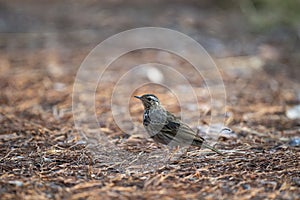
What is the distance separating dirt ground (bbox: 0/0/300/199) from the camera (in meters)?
3.67

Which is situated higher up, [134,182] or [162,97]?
→ [162,97]

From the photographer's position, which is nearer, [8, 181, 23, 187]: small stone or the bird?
[8, 181, 23, 187]: small stone

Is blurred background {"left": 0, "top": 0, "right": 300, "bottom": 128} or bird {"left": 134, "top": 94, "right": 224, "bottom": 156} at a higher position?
blurred background {"left": 0, "top": 0, "right": 300, "bottom": 128}

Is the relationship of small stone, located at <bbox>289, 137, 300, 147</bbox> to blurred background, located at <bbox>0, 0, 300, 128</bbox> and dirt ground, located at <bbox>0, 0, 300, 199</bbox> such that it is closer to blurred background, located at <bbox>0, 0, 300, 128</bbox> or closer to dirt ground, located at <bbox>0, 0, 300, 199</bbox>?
dirt ground, located at <bbox>0, 0, 300, 199</bbox>

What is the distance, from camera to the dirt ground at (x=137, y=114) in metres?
3.67

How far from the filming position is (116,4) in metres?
13.0

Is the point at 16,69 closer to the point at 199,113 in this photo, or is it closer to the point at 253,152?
the point at 199,113

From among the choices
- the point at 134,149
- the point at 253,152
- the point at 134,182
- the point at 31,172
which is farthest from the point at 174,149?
the point at 31,172

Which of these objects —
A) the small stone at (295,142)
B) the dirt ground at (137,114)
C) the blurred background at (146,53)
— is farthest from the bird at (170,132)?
the blurred background at (146,53)

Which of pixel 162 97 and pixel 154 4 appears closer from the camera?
pixel 162 97

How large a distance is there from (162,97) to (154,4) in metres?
6.75

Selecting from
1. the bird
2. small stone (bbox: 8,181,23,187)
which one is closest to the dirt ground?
small stone (bbox: 8,181,23,187)

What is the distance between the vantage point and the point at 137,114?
20.1ft

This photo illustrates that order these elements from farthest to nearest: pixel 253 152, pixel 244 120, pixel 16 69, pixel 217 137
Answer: pixel 16 69 → pixel 244 120 → pixel 217 137 → pixel 253 152
